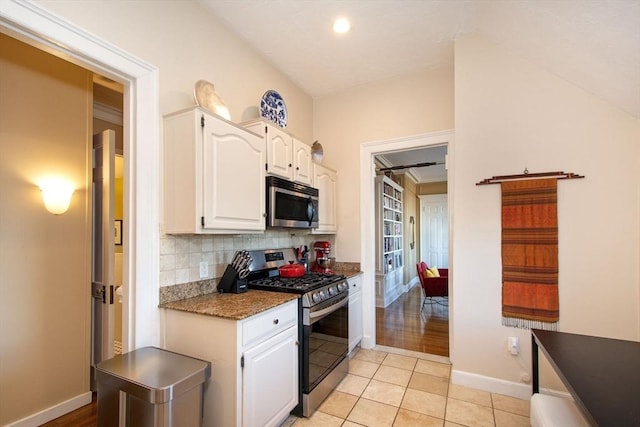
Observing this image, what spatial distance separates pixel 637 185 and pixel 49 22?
12.2 ft

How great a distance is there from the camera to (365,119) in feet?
11.4

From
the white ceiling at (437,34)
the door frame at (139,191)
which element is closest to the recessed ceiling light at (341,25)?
the white ceiling at (437,34)

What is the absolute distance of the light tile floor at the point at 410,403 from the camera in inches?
81.1

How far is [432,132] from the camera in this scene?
309 centimetres

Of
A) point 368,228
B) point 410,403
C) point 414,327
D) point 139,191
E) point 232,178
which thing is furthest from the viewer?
point 414,327

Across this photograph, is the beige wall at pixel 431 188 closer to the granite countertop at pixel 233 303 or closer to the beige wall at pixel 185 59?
the beige wall at pixel 185 59

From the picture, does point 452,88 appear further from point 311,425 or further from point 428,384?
point 311,425

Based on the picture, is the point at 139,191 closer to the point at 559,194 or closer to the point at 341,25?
the point at 341,25

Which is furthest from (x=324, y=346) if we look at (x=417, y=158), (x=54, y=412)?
(x=417, y=158)

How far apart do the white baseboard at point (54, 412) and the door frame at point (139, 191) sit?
100 cm

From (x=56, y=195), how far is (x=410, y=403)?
307 centimetres

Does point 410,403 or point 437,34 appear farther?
point 437,34

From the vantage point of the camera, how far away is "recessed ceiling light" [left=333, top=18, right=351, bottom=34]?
94.2 inches

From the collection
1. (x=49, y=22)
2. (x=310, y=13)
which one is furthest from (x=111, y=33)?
(x=310, y=13)
